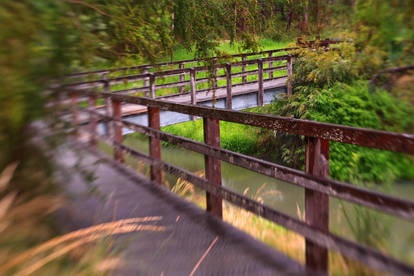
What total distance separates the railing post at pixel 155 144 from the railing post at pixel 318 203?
2.59m

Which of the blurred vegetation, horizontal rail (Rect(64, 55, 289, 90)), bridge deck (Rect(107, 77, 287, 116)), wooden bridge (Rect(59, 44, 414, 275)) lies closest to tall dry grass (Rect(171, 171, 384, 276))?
wooden bridge (Rect(59, 44, 414, 275))

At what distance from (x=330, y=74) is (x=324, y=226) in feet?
16.4

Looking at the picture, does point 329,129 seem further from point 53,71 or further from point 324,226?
point 53,71

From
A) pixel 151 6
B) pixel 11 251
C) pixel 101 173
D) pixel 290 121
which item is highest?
pixel 151 6

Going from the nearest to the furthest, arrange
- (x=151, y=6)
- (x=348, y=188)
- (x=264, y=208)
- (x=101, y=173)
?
(x=348, y=188)
(x=264, y=208)
(x=151, y=6)
(x=101, y=173)

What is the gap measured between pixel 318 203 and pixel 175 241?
1.26m

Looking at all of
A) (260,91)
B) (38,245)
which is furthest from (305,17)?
(260,91)

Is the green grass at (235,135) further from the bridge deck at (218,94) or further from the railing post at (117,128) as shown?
the railing post at (117,128)

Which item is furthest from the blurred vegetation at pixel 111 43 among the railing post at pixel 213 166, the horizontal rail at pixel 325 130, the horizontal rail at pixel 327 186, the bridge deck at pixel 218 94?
the bridge deck at pixel 218 94

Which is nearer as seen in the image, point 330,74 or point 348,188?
point 348,188

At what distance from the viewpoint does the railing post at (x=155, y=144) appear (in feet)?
17.4

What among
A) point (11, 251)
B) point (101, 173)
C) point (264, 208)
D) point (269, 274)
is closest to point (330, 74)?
point (101, 173)

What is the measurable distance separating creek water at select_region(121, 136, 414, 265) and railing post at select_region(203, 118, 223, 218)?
0.80 meters

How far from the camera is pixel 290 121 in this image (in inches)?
122
